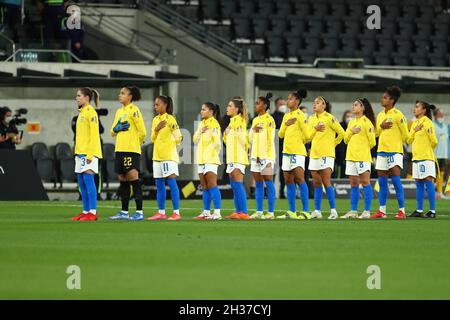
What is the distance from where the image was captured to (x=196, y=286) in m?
11.0

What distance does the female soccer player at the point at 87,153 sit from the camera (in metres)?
19.6

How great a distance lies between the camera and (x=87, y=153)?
19.6 m

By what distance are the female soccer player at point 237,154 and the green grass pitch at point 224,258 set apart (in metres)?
1.24

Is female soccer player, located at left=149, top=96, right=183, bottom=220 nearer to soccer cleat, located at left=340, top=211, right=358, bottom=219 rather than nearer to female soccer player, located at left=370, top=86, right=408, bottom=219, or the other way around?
soccer cleat, located at left=340, top=211, right=358, bottom=219

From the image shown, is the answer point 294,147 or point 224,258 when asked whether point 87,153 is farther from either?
point 224,258

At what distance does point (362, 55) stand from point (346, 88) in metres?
3.18

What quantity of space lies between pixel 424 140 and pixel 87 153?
638 cm

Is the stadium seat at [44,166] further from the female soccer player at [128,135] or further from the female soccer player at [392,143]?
the female soccer player at [392,143]

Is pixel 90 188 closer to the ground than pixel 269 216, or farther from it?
farther from it

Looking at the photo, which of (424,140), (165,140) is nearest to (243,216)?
(165,140)

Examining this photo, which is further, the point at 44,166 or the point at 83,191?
the point at 44,166

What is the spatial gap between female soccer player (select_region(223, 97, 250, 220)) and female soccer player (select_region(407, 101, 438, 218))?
3098 millimetres

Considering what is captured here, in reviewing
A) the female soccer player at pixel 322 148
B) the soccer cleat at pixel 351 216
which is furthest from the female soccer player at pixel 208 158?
the soccer cleat at pixel 351 216

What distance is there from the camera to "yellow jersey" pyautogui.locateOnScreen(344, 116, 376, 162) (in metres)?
21.6
